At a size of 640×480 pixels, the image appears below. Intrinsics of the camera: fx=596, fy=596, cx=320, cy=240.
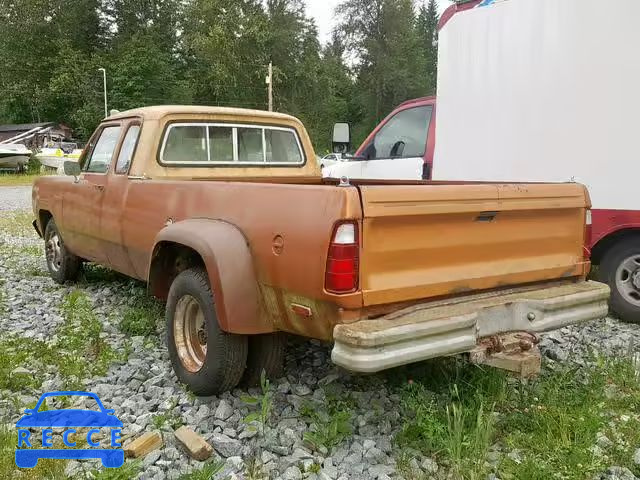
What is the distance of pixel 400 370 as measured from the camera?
4.03m

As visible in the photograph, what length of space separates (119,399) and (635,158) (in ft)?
14.7

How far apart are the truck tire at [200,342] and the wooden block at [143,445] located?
520 millimetres

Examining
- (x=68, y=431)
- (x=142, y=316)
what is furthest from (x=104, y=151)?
(x=68, y=431)

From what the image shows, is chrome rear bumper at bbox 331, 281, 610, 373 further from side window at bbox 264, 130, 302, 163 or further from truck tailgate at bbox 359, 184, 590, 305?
side window at bbox 264, 130, 302, 163

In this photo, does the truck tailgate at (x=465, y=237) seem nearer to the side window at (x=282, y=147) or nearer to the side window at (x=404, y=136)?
the side window at (x=282, y=147)

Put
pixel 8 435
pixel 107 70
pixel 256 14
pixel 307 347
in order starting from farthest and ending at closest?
1. pixel 107 70
2. pixel 256 14
3. pixel 307 347
4. pixel 8 435

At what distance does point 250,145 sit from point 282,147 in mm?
380

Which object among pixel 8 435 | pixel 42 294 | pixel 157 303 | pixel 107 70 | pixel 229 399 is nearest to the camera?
pixel 8 435

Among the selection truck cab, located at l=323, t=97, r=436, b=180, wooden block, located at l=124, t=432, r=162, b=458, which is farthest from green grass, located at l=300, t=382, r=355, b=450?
truck cab, located at l=323, t=97, r=436, b=180

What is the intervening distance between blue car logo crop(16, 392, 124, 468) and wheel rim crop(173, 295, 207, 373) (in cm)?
58

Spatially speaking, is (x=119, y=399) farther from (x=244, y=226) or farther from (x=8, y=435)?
(x=244, y=226)

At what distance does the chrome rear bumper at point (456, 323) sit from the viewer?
2.68 m

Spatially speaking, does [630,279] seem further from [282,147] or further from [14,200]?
[14,200]

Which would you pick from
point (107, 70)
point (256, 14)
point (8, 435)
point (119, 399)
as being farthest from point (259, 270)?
point (107, 70)
